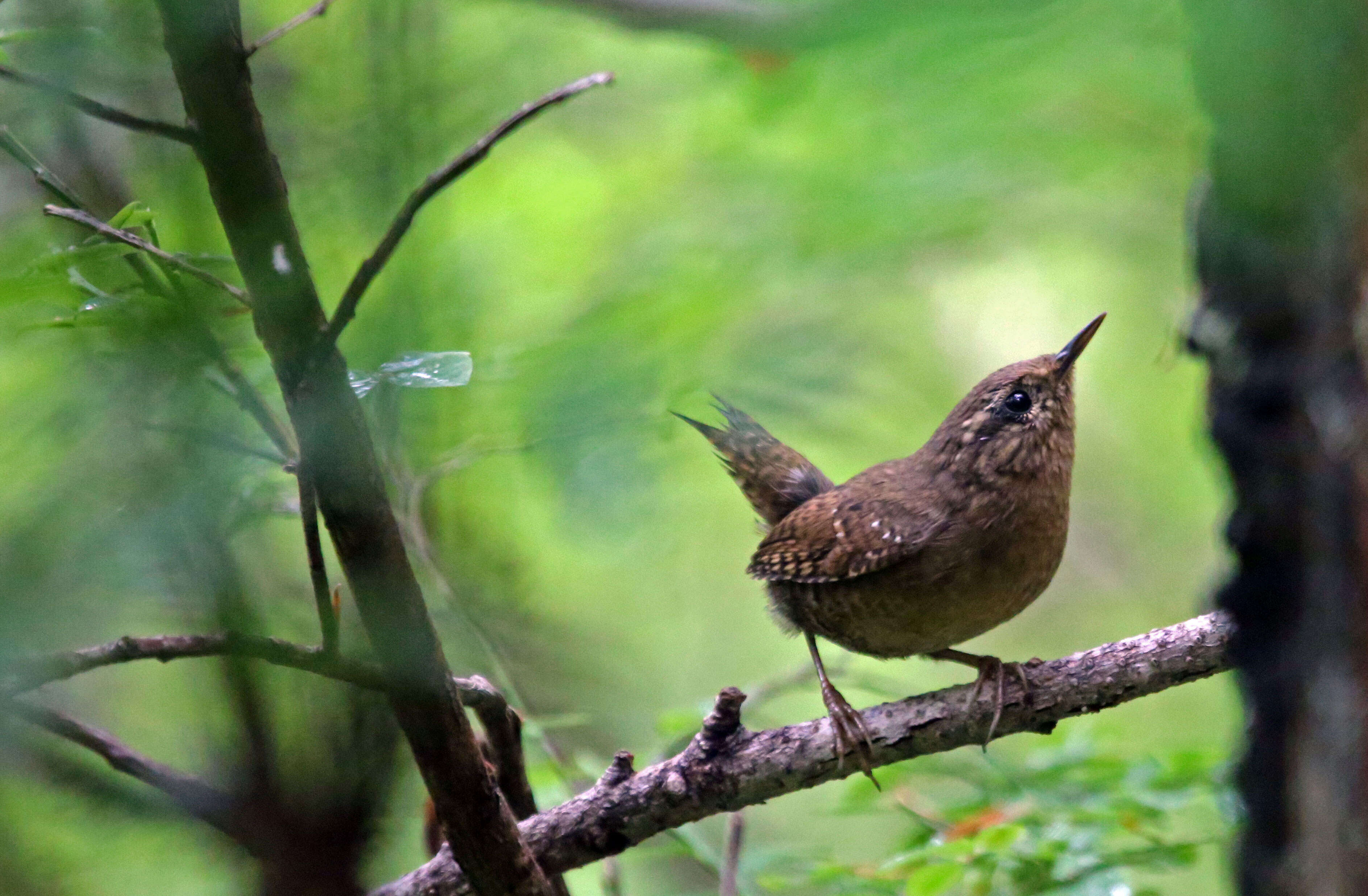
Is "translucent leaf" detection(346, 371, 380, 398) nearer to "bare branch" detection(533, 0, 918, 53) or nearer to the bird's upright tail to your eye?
"bare branch" detection(533, 0, 918, 53)

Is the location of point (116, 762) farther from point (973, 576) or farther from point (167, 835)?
point (973, 576)

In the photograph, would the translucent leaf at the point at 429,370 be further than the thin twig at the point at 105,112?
Yes

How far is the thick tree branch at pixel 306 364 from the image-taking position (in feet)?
4.74

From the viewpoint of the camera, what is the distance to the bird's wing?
3076 millimetres

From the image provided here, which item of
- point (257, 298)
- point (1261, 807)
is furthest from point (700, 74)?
point (1261, 807)

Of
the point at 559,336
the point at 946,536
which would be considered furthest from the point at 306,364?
the point at 946,536

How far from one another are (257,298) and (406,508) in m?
1.58

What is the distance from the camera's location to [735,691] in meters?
2.26

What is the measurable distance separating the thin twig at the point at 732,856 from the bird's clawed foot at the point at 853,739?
367 millimetres

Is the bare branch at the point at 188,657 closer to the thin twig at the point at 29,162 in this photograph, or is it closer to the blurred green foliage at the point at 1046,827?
the thin twig at the point at 29,162

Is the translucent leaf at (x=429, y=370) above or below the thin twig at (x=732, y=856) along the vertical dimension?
above

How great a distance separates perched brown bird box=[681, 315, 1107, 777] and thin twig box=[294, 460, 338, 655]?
146cm

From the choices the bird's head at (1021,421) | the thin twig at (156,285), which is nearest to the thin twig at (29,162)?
the thin twig at (156,285)

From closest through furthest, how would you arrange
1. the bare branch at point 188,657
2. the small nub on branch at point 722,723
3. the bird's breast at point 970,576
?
the bare branch at point 188,657 → the small nub on branch at point 722,723 → the bird's breast at point 970,576
